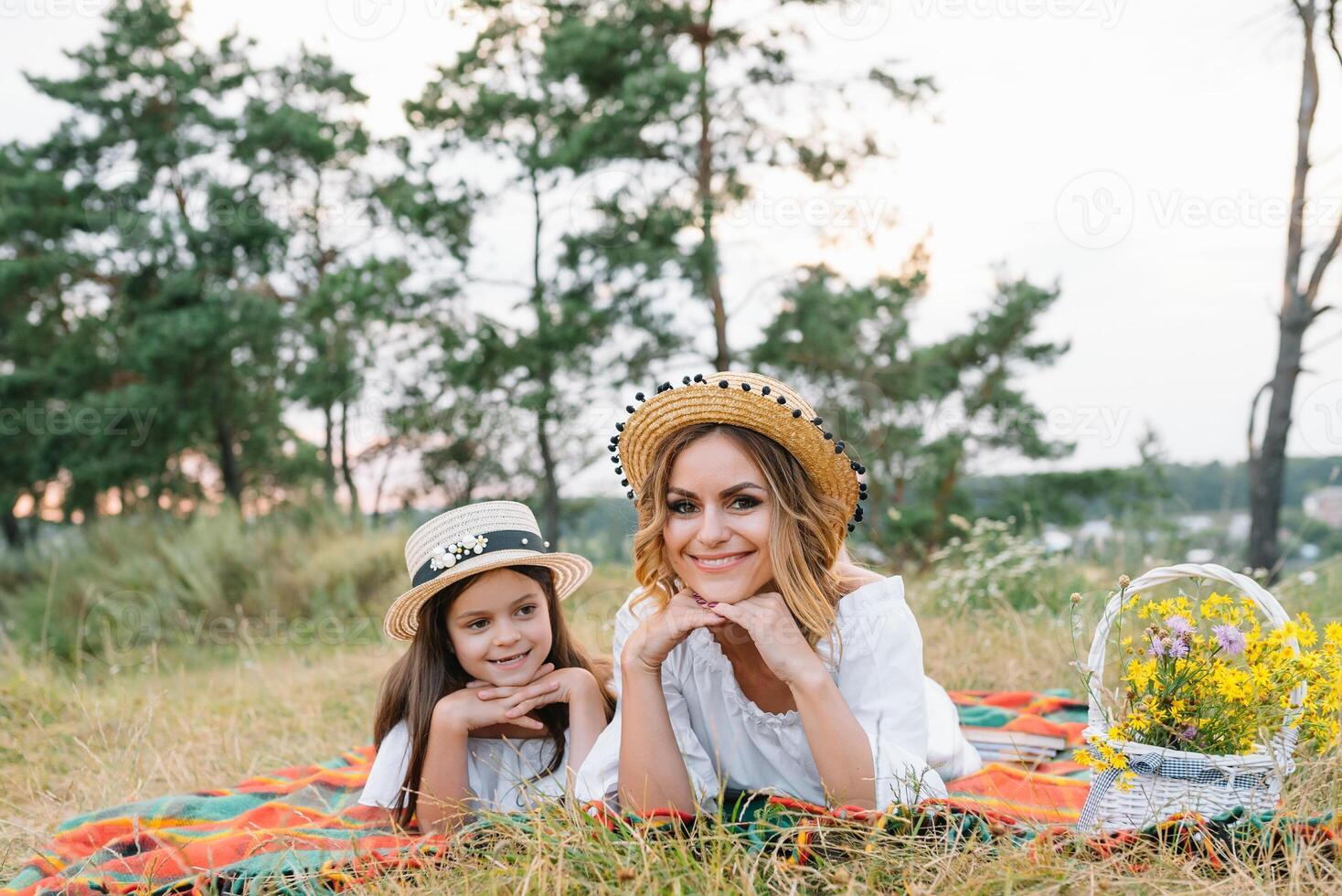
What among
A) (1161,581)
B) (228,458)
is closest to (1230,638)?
(1161,581)

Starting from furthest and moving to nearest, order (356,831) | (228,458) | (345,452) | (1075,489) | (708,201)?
(345,452) → (228,458) → (1075,489) → (708,201) → (356,831)

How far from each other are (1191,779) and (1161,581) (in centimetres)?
48

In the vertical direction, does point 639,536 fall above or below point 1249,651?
above

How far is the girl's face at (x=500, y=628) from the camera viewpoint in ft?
9.91

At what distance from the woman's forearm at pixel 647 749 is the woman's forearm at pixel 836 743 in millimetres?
389

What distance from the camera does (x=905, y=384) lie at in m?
12.1

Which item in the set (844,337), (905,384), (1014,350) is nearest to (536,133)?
(844,337)

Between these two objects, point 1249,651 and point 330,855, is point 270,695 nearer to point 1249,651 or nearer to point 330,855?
point 330,855

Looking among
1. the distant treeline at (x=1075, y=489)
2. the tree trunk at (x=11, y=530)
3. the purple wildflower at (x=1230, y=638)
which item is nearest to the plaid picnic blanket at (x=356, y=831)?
the purple wildflower at (x=1230, y=638)

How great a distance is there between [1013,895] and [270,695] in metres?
4.67

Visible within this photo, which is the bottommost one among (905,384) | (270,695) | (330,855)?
(270,695)

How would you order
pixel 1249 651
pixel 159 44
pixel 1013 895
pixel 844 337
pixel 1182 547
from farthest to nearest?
pixel 159 44 → pixel 844 337 → pixel 1182 547 → pixel 1249 651 → pixel 1013 895

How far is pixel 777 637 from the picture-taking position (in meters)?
2.47

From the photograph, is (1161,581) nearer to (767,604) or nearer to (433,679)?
(767,604)
